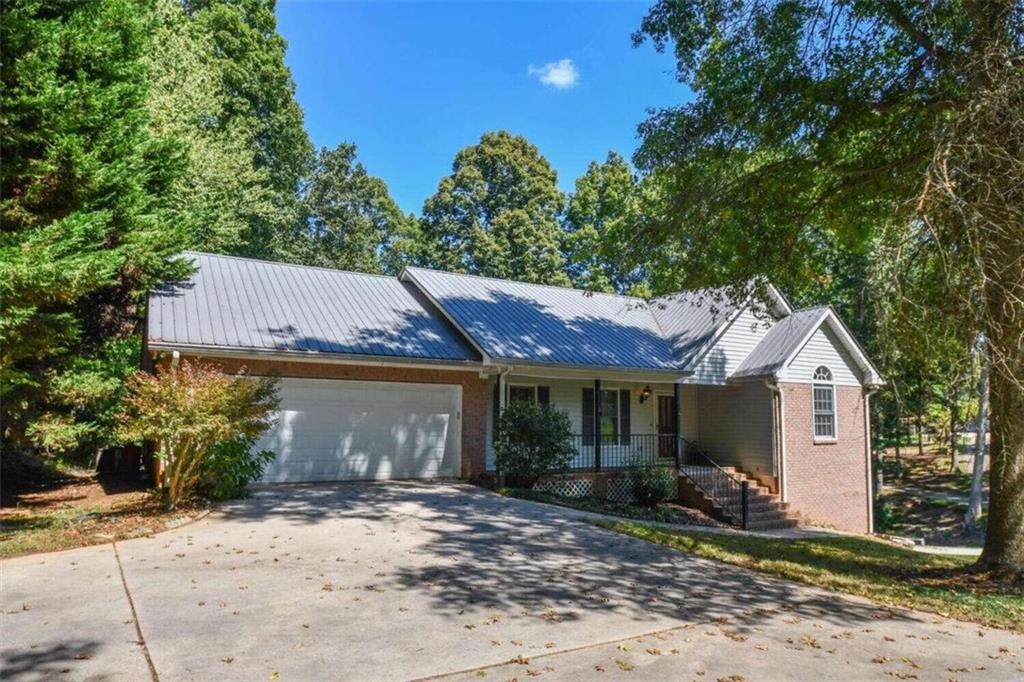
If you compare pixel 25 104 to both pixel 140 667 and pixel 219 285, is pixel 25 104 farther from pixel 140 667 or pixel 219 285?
pixel 140 667

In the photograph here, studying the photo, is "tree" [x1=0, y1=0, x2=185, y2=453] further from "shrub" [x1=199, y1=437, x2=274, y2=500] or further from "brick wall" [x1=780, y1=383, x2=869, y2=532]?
"brick wall" [x1=780, y1=383, x2=869, y2=532]

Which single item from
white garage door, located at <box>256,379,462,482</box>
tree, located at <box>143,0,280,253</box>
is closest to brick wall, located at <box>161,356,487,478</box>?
white garage door, located at <box>256,379,462,482</box>

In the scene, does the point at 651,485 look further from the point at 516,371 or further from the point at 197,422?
the point at 197,422

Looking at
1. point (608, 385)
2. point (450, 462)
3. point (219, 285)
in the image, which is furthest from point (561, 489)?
point (219, 285)

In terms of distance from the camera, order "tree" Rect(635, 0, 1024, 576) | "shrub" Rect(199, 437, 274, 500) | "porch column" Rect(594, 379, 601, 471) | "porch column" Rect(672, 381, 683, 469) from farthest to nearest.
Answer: "porch column" Rect(672, 381, 683, 469), "porch column" Rect(594, 379, 601, 471), "shrub" Rect(199, 437, 274, 500), "tree" Rect(635, 0, 1024, 576)

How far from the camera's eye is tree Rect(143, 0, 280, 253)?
18750 mm

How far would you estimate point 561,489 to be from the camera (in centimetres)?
1547

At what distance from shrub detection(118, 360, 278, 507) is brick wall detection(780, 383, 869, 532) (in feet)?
46.3

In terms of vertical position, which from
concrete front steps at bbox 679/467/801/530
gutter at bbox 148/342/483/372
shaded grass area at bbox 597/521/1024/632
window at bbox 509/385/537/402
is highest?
gutter at bbox 148/342/483/372

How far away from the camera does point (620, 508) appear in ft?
47.4

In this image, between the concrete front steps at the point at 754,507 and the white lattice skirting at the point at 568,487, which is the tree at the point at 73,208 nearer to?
the white lattice skirting at the point at 568,487

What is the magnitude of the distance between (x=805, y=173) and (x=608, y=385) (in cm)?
898

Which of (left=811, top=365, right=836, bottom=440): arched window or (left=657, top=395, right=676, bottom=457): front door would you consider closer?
(left=811, top=365, right=836, bottom=440): arched window

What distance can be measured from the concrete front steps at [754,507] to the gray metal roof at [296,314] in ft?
22.2
